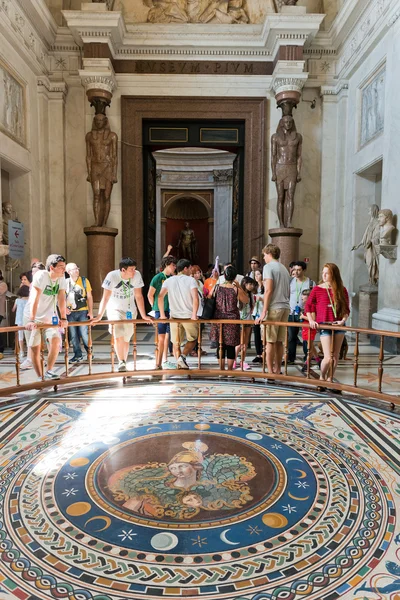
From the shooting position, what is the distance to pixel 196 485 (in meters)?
2.66

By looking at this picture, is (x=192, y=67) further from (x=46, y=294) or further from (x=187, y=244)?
(x=187, y=244)

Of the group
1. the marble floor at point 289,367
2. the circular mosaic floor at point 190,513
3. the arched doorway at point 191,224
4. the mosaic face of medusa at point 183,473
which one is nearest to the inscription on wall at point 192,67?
the marble floor at point 289,367

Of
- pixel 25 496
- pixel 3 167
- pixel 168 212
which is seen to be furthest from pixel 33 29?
pixel 168 212

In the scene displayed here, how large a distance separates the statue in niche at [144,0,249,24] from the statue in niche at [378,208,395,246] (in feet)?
20.4

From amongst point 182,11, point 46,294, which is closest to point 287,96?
point 182,11

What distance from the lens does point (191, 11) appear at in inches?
396

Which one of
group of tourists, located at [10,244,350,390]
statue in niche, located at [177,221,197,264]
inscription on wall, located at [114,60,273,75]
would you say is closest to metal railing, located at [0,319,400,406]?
group of tourists, located at [10,244,350,390]

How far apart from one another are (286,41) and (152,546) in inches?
397

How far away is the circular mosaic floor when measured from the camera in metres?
1.91

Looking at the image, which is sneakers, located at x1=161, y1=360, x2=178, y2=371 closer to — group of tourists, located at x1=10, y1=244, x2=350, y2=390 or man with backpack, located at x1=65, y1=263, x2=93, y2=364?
group of tourists, located at x1=10, y1=244, x2=350, y2=390

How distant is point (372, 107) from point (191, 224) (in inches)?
510

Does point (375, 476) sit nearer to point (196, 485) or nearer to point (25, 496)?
point (196, 485)

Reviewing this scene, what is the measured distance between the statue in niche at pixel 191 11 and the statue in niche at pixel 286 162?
10.0 feet

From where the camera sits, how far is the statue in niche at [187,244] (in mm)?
20344
